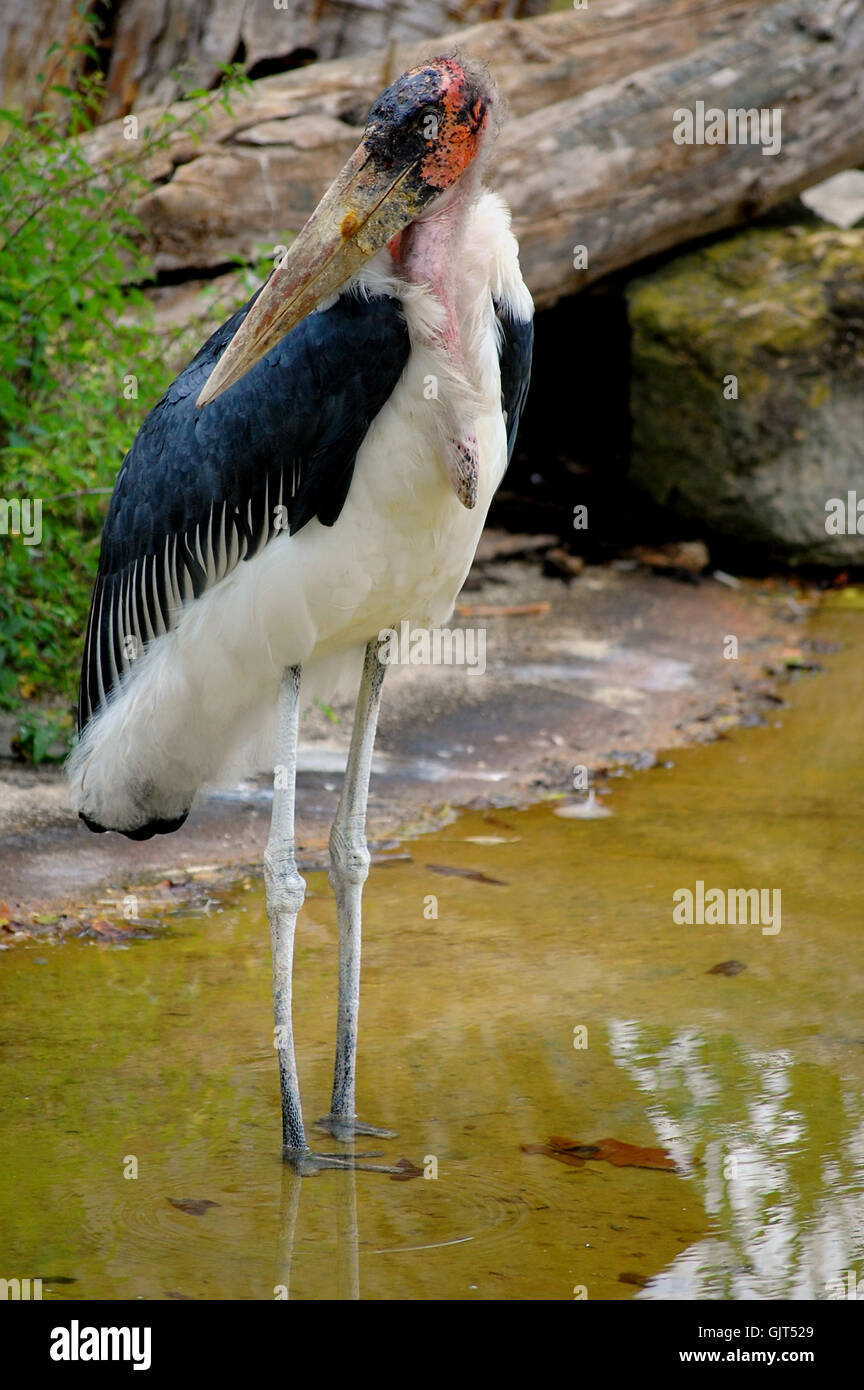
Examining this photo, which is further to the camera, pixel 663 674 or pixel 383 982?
pixel 663 674

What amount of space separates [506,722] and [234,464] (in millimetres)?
2831

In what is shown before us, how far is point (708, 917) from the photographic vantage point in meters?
4.49

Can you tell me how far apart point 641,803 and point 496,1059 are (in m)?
1.78

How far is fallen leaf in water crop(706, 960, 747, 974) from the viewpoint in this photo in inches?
163

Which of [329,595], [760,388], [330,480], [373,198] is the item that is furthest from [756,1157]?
[760,388]

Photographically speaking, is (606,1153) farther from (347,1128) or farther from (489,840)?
(489,840)

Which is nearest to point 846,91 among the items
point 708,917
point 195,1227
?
point 708,917

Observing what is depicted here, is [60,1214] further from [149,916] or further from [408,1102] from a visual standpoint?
[149,916]

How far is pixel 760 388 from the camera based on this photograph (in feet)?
25.6

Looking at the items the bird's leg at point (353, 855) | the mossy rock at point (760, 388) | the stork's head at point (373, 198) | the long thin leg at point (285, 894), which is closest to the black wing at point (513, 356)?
the stork's head at point (373, 198)

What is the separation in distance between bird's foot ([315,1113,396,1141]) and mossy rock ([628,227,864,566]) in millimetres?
5051

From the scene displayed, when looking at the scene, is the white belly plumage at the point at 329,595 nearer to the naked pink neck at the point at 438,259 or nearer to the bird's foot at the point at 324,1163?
the naked pink neck at the point at 438,259

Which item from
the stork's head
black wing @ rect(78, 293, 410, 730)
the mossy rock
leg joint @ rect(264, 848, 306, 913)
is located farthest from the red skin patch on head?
the mossy rock
